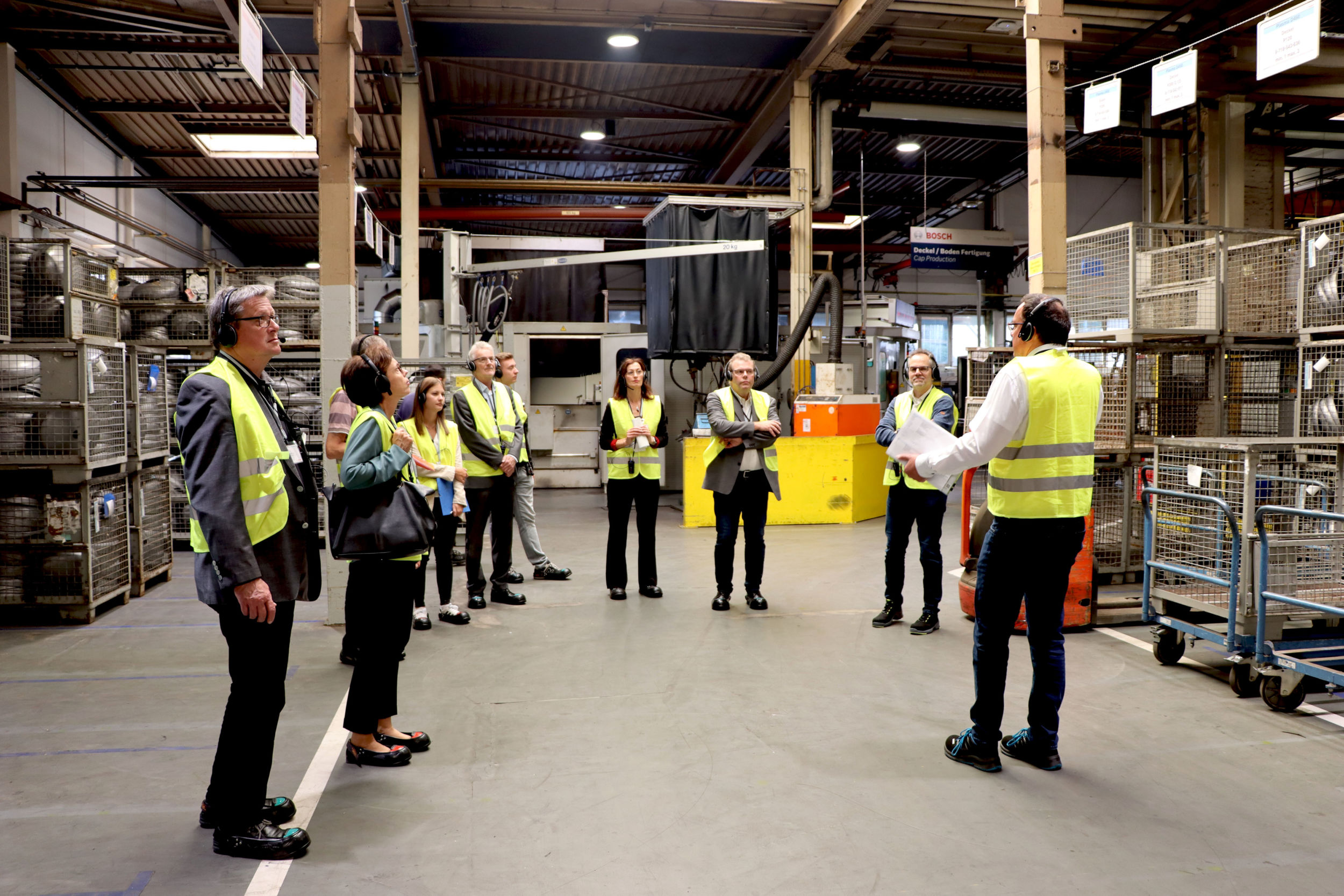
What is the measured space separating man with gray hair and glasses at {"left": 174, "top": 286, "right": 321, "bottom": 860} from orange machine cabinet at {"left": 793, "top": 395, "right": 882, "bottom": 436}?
827 cm

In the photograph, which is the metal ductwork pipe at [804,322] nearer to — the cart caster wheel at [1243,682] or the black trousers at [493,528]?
the black trousers at [493,528]

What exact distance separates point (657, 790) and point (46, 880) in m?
2.03

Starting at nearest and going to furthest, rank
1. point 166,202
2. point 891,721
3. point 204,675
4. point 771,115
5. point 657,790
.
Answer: point 657,790
point 891,721
point 204,675
point 771,115
point 166,202

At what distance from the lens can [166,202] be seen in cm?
1606

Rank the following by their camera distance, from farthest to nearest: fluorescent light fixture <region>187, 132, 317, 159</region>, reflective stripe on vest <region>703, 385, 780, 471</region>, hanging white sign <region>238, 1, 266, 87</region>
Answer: fluorescent light fixture <region>187, 132, 317, 159</region>, reflective stripe on vest <region>703, 385, 780, 471</region>, hanging white sign <region>238, 1, 266, 87</region>

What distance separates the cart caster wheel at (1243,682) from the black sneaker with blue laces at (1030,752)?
152cm

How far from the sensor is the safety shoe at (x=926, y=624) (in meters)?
5.75

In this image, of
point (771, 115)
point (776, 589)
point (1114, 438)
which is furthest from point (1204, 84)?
point (776, 589)

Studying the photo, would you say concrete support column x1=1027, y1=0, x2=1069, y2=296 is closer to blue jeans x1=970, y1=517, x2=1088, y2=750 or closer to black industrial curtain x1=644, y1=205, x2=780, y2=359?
blue jeans x1=970, y1=517, x2=1088, y2=750

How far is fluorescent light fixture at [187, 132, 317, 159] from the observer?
43.4 ft

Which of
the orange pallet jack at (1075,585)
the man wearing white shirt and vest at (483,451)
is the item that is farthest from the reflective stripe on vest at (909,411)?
the man wearing white shirt and vest at (483,451)

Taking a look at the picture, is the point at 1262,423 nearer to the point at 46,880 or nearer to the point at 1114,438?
the point at 1114,438

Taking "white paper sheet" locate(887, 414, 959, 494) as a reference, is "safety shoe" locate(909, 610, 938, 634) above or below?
below

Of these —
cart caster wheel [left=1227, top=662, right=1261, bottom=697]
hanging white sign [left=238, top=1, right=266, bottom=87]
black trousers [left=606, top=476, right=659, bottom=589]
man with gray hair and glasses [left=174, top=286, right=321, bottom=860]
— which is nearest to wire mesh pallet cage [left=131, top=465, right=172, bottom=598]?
hanging white sign [left=238, top=1, right=266, bottom=87]
